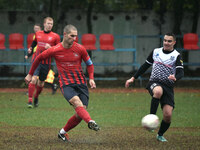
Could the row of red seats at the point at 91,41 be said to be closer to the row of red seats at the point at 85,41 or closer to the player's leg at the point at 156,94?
the row of red seats at the point at 85,41

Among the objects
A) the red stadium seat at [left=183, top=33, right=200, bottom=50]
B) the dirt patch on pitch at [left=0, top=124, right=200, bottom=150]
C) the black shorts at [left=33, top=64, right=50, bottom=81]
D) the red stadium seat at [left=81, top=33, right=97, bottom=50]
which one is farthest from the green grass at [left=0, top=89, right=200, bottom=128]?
the red stadium seat at [left=183, top=33, right=200, bottom=50]

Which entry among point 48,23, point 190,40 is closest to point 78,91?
point 48,23

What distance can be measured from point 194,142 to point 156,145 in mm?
776

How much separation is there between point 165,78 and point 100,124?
2.51 m

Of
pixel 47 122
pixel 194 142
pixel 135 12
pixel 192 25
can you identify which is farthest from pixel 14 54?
pixel 194 142

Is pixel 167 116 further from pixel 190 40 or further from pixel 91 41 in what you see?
pixel 190 40

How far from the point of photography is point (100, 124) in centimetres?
956

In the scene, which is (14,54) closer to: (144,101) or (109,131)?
(144,101)

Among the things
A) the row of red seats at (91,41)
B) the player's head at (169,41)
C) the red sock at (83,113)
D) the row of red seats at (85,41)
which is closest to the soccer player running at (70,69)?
the red sock at (83,113)

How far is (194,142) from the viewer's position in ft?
24.6

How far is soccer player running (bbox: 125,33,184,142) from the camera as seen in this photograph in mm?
7441

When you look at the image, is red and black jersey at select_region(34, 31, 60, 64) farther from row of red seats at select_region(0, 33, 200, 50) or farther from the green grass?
row of red seats at select_region(0, 33, 200, 50)

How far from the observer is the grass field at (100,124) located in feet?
23.7

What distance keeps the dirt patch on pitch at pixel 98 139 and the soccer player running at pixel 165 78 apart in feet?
1.46
